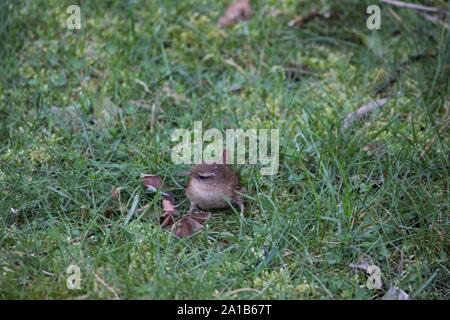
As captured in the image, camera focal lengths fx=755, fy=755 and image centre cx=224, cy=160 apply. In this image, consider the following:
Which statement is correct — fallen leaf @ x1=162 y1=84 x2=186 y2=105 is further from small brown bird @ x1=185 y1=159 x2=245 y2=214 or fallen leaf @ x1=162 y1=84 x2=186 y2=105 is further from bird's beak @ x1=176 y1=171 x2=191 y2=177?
small brown bird @ x1=185 y1=159 x2=245 y2=214

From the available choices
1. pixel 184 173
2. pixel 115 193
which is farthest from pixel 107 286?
pixel 184 173

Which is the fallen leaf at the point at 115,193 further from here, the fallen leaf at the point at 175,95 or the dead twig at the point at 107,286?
the fallen leaf at the point at 175,95

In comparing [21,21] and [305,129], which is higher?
[21,21]

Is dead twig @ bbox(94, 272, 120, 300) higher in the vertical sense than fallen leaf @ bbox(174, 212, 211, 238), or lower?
lower

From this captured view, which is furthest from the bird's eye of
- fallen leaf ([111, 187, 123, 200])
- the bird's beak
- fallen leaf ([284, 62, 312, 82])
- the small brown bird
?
fallen leaf ([284, 62, 312, 82])

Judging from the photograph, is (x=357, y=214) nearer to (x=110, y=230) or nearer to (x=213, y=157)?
(x=213, y=157)
